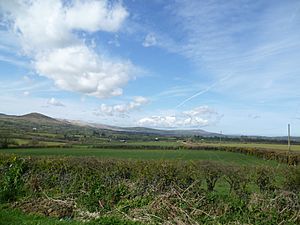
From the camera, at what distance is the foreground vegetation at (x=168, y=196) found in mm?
8922

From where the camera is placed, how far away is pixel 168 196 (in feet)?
31.9

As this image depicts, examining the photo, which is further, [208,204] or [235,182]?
[235,182]

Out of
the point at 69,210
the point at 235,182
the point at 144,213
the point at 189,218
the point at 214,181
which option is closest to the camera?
the point at 189,218

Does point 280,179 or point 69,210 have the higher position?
point 280,179

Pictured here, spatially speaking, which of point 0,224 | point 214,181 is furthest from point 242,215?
point 214,181

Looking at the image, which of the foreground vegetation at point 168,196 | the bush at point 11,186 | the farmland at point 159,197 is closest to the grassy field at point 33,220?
the farmland at point 159,197

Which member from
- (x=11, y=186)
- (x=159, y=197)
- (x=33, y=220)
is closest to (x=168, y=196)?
(x=159, y=197)

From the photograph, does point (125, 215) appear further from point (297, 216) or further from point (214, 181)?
point (214, 181)

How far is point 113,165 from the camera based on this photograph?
17.2 meters

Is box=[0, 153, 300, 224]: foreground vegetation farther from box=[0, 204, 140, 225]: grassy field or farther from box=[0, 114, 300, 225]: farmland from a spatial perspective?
box=[0, 204, 140, 225]: grassy field

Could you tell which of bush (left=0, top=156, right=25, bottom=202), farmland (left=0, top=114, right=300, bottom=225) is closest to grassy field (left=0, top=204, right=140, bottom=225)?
farmland (left=0, top=114, right=300, bottom=225)

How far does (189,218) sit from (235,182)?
23.8 feet

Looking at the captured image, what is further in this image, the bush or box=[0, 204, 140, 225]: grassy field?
the bush

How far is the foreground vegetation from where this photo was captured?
8922mm
